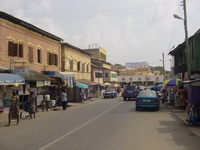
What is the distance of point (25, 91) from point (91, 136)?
36.7 feet

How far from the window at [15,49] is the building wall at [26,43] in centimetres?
28

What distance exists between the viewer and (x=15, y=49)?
20.0 meters

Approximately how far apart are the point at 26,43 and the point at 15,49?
2121 mm

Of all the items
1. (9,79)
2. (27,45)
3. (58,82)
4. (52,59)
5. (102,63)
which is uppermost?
(102,63)

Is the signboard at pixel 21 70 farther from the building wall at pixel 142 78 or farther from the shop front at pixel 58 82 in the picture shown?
the building wall at pixel 142 78

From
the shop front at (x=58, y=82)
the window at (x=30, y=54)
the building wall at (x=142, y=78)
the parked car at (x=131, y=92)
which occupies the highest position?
the window at (x=30, y=54)

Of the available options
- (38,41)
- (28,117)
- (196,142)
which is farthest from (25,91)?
(196,142)

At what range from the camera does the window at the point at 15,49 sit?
1928 cm

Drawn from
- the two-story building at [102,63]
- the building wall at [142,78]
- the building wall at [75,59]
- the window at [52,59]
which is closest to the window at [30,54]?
the window at [52,59]

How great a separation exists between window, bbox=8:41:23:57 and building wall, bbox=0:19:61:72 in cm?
28

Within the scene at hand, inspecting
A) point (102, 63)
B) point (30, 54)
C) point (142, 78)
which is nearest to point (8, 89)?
point (30, 54)

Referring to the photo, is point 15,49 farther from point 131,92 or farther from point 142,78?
point 142,78

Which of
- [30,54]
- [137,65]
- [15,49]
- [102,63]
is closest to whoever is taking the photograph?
[15,49]

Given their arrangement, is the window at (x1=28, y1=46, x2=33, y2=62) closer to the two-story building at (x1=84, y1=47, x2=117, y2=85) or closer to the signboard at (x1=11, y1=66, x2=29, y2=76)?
the signboard at (x1=11, y1=66, x2=29, y2=76)
